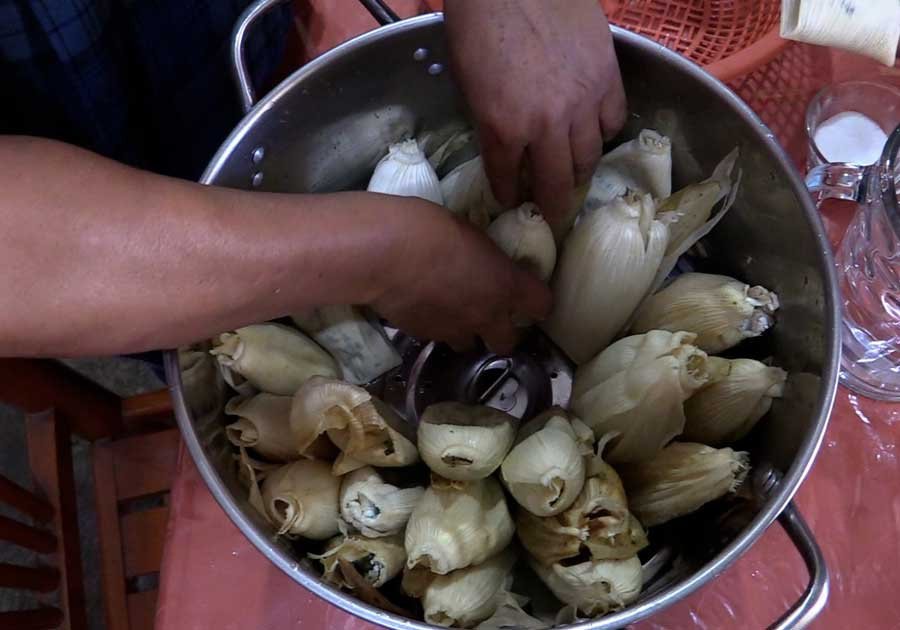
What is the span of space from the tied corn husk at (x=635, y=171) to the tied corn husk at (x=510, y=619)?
0.21 metres

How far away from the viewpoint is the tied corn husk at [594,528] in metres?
0.37

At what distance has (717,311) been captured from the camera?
426 millimetres

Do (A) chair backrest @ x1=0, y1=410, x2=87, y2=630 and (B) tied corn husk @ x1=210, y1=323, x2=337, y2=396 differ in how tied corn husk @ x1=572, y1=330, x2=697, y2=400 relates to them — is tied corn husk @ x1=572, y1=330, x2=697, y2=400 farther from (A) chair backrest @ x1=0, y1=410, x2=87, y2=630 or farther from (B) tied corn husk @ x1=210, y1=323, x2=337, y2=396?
(A) chair backrest @ x1=0, y1=410, x2=87, y2=630

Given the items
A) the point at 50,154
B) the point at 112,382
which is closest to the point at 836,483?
the point at 50,154

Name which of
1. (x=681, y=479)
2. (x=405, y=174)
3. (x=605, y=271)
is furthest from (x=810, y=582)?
(x=405, y=174)

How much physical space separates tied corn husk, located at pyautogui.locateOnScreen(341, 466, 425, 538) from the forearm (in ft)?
0.34

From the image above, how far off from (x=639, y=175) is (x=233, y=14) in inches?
10.0

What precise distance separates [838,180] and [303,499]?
34 centimetres

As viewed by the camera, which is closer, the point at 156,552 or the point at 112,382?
the point at 156,552

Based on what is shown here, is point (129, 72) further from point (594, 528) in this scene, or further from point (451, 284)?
point (594, 528)

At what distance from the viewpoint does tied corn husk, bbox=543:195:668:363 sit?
43 centimetres

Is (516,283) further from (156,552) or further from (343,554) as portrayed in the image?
(156,552)

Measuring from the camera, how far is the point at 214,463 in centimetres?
37

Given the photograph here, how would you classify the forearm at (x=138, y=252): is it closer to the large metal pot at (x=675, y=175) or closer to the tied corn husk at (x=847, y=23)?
the large metal pot at (x=675, y=175)
